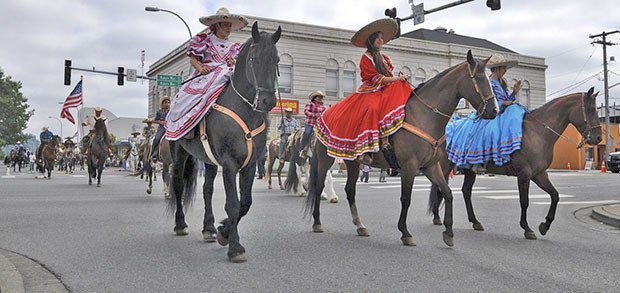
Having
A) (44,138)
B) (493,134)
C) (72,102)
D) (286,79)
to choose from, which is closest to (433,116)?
(493,134)

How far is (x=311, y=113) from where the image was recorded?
11188mm

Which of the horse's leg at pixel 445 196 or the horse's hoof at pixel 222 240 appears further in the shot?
the horse's leg at pixel 445 196

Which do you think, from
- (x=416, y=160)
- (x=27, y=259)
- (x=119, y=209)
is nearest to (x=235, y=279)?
(x=27, y=259)

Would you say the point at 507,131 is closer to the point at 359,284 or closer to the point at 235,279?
the point at 359,284

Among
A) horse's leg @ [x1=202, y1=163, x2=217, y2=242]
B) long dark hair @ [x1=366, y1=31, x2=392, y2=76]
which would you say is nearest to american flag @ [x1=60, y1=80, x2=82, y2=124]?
horse's leg @ [x1=202, y1=163, x2=217, y2=242]

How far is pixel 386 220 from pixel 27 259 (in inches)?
211

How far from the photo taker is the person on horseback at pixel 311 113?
36.8 ft

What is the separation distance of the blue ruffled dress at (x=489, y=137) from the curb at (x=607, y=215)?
2630mm

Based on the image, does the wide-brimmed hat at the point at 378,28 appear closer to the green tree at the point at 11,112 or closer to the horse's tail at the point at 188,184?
the horse's tail at the point at 188,184

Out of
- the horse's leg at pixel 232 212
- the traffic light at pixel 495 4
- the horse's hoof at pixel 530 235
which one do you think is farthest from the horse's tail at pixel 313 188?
the traffic light at pixel 495 4

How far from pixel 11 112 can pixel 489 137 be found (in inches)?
3439

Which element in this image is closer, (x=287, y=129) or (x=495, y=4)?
(x=287, y=129)

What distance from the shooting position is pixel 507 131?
728cm

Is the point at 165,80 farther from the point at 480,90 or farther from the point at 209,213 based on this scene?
the point at 480,90
